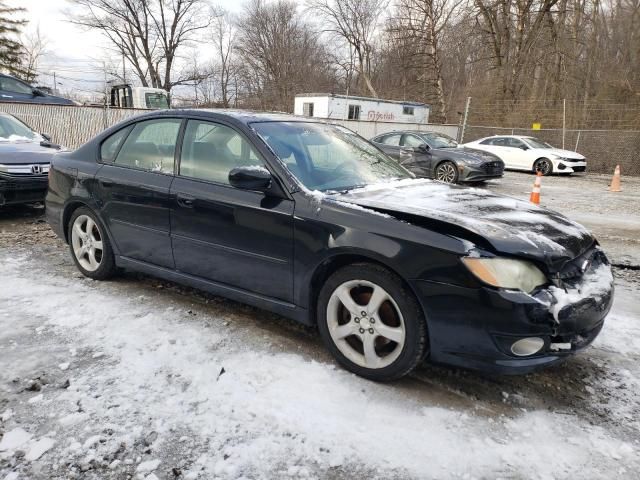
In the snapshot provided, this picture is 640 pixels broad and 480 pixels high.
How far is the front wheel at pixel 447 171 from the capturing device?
1142cm

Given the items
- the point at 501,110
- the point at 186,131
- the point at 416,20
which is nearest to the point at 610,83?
the point at 501,110

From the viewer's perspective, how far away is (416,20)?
1083 inches

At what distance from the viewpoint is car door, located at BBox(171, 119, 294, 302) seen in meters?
3.01

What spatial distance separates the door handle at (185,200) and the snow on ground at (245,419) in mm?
877

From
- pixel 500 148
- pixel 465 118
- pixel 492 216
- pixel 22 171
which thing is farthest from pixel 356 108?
pixel 492 216

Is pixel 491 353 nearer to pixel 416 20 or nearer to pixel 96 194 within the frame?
pixel 96 194

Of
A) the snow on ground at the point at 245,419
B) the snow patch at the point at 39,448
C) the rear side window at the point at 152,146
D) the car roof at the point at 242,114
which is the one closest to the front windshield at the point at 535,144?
the snow on ground at the point at 245,419

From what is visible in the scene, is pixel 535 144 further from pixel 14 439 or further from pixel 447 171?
pixel 14 439

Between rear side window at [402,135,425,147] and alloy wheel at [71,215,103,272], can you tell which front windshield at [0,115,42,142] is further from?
rear side window at [402,135,425,147]

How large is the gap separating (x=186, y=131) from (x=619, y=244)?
5598 millimetres

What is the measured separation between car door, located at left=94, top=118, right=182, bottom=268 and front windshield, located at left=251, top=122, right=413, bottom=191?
838mm

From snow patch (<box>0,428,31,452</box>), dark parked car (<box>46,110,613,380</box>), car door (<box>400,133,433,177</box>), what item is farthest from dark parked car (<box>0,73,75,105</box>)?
snow patch (<box>0,428,31,452</box>)

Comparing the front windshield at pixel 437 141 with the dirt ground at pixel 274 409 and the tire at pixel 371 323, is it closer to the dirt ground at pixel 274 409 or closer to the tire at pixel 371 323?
the dirt ground at pixel 274 409

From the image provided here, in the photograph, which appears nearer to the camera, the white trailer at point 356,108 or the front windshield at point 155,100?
the white trailer at point 356,108
